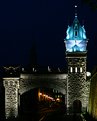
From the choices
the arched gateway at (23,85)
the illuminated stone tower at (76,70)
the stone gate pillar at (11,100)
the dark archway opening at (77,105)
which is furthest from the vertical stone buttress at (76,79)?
the stone gate pillar at (11,100)

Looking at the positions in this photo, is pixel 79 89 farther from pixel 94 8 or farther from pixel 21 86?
pixel 94 8

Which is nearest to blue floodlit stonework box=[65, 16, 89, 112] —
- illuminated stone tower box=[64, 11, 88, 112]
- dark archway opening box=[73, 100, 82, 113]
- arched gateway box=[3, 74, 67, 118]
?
illuminated stone tower box=[64, 11, 88, 112]

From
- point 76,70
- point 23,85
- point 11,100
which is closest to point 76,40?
point 76,70

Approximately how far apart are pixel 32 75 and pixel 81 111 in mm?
5729

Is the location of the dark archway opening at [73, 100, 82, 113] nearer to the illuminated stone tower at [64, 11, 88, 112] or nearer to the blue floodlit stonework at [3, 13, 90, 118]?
the illuminated stone tower at [64, 11, 88, 112]

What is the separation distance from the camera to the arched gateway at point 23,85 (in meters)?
36.8

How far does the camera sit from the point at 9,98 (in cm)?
3688

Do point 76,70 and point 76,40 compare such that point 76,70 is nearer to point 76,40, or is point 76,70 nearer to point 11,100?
point 76,40

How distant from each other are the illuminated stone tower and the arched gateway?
0.78 m

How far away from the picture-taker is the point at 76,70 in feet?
123

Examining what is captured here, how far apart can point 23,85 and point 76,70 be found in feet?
17.0

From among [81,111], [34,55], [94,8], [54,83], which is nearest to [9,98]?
[54,83]

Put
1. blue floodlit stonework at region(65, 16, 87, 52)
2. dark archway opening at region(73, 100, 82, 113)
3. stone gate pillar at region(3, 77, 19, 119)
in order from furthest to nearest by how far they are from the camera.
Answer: blue floodlit stonework at region(65, 16, 87, 52)
dark archway opening at region(73, 100, 82, 113)
stone gate pillar at region(3, 77, 19, 119)

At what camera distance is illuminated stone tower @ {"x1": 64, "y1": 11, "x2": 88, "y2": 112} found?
1452 inches
